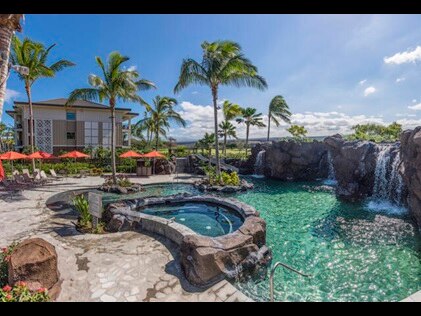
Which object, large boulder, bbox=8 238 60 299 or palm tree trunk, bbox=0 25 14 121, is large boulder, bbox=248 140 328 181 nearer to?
large boulder, bbox=8 238 60 299

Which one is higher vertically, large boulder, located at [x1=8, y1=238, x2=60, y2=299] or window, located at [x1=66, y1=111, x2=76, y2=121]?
window, located at [x1=66, y1=111, x2=76, y2=121]

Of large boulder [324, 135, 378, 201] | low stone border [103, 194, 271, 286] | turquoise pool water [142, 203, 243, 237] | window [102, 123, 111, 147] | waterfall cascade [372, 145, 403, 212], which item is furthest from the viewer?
window [102, 123, 111, 147]

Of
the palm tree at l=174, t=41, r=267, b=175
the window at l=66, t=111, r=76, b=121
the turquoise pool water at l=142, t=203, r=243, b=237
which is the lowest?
the turquoise pool water at l=142, t=203, r=243, b=237

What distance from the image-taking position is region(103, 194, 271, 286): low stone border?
211 inches

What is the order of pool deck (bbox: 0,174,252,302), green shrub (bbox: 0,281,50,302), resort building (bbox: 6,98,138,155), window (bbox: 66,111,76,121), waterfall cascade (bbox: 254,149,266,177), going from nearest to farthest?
green shrub (bbox: 0,281,50,302)
pool deck (bbox: 0,174,252,302)
waterfall cascade (bbox: 254,149,266,177)
resort building (bbox: 6,98,138,155)
window (bbox: 66,111,76,121)

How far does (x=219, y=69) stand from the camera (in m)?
17.0

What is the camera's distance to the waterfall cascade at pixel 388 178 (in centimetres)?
1367

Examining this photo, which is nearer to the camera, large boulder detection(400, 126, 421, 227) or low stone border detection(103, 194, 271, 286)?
low stone border detection(103, 194, 271, 286)

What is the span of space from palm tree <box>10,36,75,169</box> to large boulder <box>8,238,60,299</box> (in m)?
15.5

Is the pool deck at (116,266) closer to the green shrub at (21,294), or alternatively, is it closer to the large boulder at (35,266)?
the large boulder at (35,266)

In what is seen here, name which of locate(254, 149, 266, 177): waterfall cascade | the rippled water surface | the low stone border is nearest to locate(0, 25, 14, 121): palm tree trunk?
the low stone border

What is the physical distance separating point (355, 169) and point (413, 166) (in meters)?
6.41

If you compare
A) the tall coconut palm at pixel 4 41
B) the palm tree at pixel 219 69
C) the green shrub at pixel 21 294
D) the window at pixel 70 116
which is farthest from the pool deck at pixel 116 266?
the window at pixel 70 116
